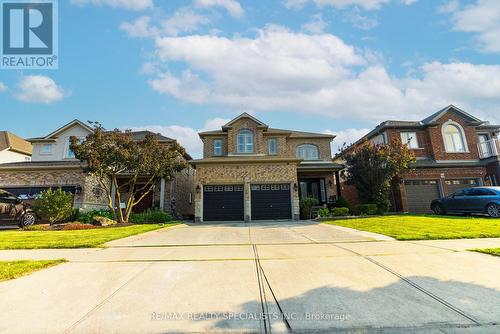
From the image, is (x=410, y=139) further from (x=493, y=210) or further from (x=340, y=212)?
(x=340, y=212)

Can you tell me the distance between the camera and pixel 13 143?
1048 inches

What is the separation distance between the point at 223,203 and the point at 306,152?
8745mm

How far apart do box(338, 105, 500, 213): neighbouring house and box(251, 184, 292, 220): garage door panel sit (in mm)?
6058

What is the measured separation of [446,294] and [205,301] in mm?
3228

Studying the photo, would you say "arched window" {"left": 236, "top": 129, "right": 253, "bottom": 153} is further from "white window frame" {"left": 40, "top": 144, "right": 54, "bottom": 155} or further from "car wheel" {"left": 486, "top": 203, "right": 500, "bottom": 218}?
"white window frame" {"left": 40, "top": 144, "right": 54, "bottom": 155}

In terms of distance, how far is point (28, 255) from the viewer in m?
6.05

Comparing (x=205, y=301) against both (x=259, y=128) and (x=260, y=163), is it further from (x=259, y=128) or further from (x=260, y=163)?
(x=259, y=128)

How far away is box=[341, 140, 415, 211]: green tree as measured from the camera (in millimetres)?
15289

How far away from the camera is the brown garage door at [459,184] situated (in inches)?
731

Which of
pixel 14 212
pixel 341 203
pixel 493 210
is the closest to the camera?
pixel 493 210

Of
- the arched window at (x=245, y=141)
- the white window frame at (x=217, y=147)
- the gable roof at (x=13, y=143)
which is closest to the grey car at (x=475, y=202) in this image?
the arched window at (x=245, y=141)

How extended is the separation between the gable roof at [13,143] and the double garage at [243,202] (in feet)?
78.4

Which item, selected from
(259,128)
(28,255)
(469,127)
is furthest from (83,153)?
(469,127)

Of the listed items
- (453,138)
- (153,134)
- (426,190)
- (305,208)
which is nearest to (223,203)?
(305,208)
